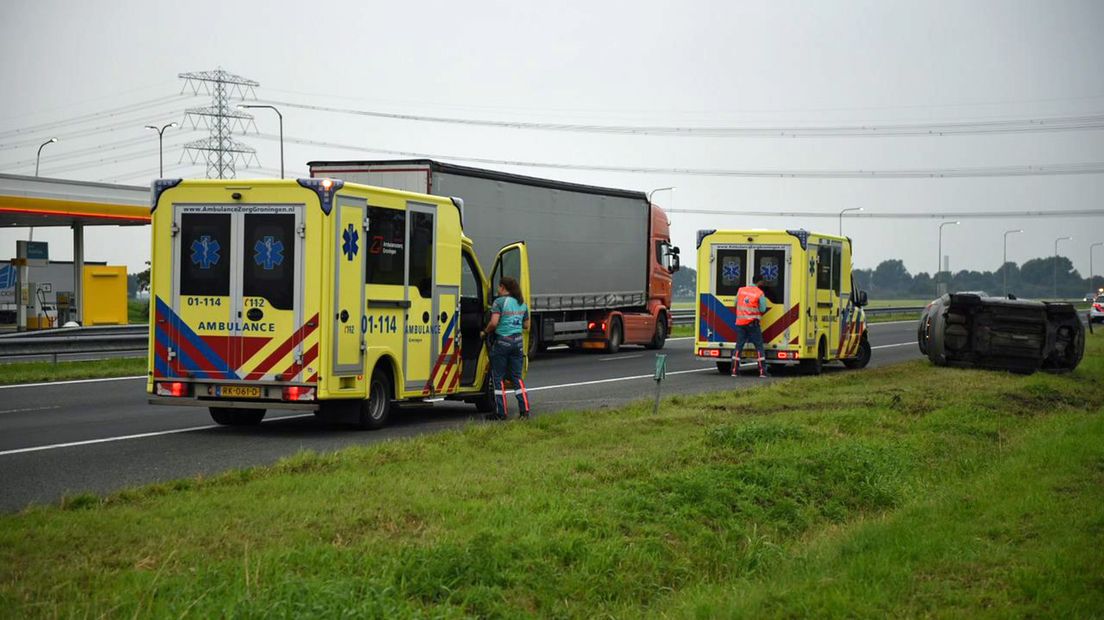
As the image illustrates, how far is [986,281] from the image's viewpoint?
116688mm

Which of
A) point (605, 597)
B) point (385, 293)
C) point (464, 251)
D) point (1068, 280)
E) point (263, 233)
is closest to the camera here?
point (605, 597)

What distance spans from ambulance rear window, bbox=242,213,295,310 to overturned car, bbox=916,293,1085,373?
15300 millimetres

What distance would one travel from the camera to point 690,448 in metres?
12.9

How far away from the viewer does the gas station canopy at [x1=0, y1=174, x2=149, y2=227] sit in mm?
43281

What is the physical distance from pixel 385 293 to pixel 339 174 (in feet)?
34.5

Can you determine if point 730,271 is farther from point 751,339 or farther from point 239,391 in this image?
point 239,391

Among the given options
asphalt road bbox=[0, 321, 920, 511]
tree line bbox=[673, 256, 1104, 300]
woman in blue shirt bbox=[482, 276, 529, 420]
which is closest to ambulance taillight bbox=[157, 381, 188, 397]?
asphalt road bbox=[0, 321, 920, 511]

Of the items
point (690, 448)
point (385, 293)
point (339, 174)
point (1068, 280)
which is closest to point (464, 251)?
point (385, 293)

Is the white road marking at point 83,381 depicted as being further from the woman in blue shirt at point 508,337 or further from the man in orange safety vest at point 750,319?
the man in orange safety vest at point 750,319

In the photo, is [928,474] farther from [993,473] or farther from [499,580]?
[499,580]

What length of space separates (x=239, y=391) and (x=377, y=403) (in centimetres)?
178

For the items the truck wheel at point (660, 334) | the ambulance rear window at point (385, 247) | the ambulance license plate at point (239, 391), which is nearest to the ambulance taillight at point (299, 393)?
the ambulance license plate at point (239, 391)

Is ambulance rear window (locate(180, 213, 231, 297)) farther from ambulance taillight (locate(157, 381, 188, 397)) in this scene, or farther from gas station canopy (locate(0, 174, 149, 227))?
gas station canopy (locate(0, 174, 149, 227))

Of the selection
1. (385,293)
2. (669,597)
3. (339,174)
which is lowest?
(669,597)
